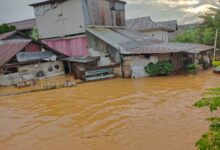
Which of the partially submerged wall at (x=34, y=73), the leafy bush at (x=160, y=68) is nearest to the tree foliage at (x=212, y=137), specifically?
the leafy bush at (x=160, y=68)

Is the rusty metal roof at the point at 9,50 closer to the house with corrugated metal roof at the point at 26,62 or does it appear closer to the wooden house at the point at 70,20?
the house with corrugated metal roof at the point at 26,62

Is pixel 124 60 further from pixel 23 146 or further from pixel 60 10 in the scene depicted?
pixel 23 146

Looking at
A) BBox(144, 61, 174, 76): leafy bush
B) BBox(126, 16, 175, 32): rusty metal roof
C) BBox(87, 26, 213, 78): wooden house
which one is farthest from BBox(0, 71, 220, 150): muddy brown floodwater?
BBox(126, 16, 175, 32): rusty metal roof

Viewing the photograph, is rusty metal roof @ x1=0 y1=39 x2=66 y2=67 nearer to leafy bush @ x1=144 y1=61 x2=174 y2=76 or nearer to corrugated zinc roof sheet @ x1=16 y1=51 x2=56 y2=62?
corrugated zinc roof sheet @ x1=16 y1=51 x2=56 y2=62

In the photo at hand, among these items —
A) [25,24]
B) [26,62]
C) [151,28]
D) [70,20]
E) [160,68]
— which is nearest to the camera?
[160,68]

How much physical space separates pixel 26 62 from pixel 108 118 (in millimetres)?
10384

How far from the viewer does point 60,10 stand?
1986 centimetres

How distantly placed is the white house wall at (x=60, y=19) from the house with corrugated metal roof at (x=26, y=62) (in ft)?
8.09

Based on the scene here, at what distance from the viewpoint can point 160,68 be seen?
15.8m

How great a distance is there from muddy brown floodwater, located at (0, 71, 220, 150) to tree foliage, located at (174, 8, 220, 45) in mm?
12037

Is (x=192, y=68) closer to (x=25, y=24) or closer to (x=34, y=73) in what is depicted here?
(x=34, y=73)

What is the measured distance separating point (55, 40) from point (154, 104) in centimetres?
1339

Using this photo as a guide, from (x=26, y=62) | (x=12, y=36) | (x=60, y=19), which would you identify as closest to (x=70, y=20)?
(x=60, y=19)

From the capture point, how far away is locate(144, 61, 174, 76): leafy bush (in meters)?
15.8
